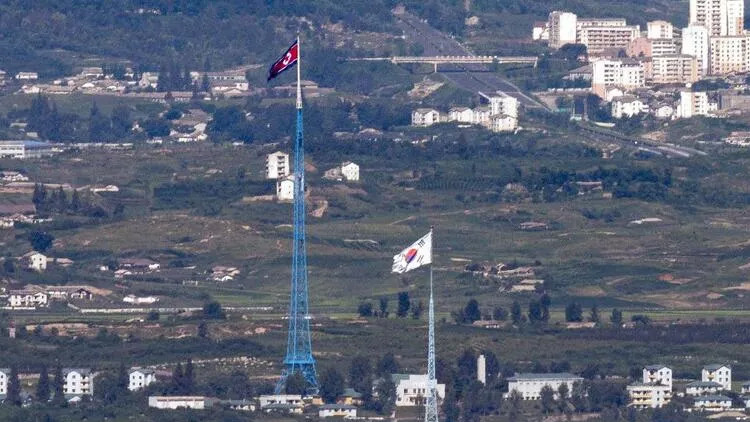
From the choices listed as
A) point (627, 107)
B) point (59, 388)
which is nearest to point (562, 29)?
point (627, 107)

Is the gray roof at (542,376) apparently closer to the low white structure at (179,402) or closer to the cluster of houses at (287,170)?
the low white structure at (179,402)

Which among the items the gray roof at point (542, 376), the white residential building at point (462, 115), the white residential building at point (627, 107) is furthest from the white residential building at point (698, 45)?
the gray roof at point (542, 376)

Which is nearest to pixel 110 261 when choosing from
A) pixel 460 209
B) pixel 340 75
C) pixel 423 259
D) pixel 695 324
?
pixel 460 209

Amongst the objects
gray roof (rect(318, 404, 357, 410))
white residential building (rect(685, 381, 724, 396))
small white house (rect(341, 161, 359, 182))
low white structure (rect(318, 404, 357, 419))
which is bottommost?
low white structure (rect(318, 404, 357, 419))

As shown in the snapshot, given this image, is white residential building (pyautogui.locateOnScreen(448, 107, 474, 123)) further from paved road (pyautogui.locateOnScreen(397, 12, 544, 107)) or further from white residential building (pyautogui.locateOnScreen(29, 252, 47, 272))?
white residential building (pyautogui.locateOnScreen(29, 252, 47, 272))

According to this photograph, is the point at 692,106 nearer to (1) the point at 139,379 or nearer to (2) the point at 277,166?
(2) the point at 277,166

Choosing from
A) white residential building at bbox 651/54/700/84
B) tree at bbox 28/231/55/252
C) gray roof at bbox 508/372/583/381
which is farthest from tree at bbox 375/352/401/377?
white residential building at bbox 651/54/700/84
